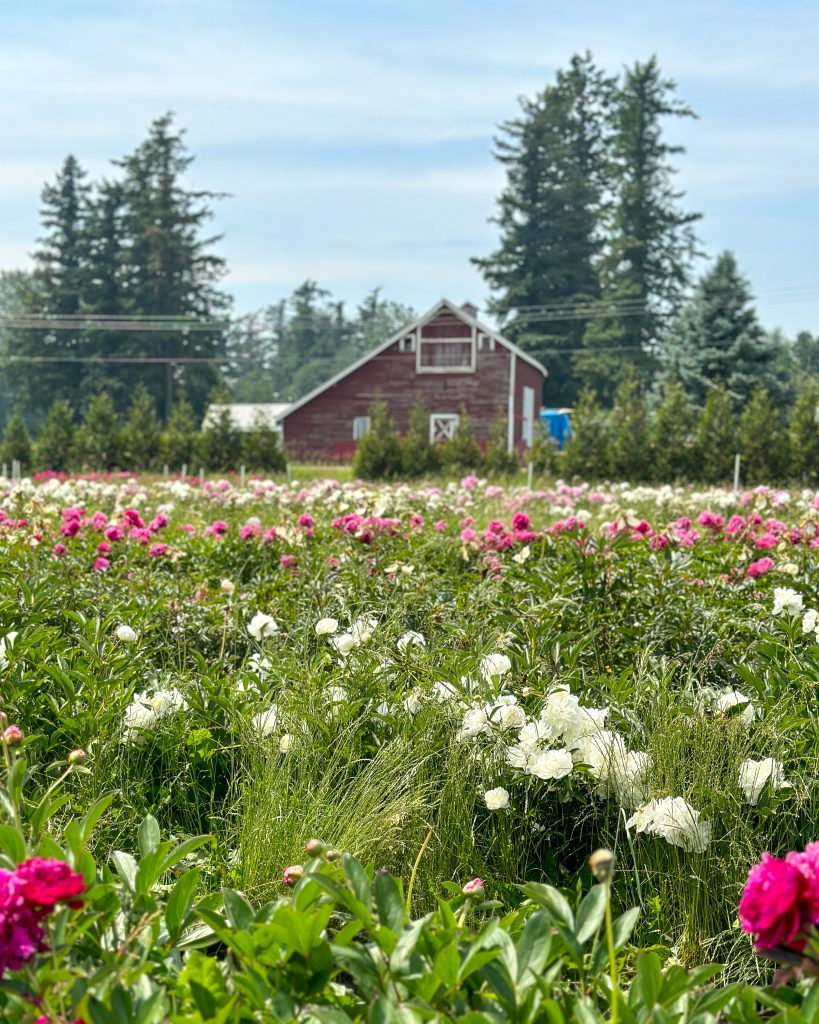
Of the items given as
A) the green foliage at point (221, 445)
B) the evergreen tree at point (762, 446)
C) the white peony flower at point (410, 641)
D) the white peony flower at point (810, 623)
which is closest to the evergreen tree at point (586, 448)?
the evergreen tree at point (762, 446)

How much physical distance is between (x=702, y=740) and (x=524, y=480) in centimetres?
1808

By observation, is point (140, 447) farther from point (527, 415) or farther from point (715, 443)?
point (527, 415)

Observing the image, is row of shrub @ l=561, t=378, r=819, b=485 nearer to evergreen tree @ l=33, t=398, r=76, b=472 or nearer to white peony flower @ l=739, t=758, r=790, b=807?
evergreen tree @ l=33, t=398, r=76, b=472

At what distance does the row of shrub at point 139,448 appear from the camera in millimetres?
26656

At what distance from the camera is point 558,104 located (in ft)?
171

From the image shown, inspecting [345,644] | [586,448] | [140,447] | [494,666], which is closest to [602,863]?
[494,666]

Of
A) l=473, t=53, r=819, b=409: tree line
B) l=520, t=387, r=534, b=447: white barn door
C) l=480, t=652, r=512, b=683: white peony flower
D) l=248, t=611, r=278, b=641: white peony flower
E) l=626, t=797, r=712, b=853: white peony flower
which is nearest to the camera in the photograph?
l=626, t=797, r=712, b=853: white peony flower

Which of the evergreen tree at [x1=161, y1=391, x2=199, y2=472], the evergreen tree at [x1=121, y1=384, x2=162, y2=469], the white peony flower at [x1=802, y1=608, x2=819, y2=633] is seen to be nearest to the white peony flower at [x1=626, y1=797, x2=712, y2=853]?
the white peony flower at [x1=802, y1=608, x2=819, y2=633]

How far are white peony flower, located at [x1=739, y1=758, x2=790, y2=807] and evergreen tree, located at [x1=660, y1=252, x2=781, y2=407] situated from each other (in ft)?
109

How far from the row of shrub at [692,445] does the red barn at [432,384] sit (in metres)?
10.8

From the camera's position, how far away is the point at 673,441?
24.1 meters

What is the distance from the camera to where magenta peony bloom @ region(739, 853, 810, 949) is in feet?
4.26

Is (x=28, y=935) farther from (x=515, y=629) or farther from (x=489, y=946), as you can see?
(x=515, y=629)

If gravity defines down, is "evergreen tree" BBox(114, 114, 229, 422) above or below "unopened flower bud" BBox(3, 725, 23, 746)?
above
